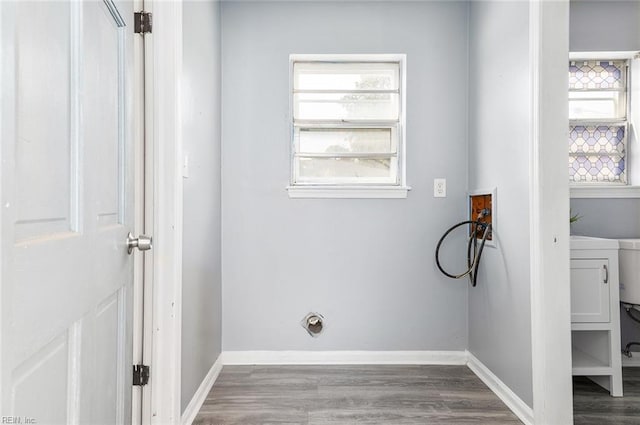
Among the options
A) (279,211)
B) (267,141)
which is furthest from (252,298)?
(267,141)

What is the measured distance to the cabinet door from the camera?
7.01 ft

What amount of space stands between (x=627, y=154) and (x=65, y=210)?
329 centimetres

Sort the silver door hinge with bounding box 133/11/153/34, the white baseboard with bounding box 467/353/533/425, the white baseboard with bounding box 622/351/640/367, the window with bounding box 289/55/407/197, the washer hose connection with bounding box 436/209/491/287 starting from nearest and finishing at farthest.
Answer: the silver door hinge with bounding box 133/11/153/34, the white baseboard with bounding box 467/353/533/425, the washer hose connection with bounding box 436/209/491/287, the white baseboard with bounding box 622/351/640/367, the window with bounding box 289/55/407/197

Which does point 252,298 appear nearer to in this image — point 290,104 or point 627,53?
point 290,104

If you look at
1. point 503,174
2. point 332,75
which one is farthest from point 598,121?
point 332,75

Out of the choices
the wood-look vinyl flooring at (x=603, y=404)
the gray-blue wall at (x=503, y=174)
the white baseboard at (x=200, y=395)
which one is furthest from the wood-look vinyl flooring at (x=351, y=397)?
the wood-look vinyl flooring at (x=603, y=404)

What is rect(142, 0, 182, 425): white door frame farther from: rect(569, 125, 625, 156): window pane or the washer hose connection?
rect(569, 125, 625, 156): window pane

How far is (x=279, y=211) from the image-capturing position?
8.82 feet

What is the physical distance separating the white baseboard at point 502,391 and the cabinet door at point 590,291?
1.68 feet

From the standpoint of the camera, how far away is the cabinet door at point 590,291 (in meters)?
2.14

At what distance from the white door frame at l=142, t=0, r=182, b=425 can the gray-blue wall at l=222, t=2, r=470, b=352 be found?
1027 mm

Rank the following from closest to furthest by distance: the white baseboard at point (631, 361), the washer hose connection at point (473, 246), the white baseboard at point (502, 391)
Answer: the white baseboard at point (502, 391) < the washer hose connection at point (473, 246) < the white baseboard at point (631, 361)

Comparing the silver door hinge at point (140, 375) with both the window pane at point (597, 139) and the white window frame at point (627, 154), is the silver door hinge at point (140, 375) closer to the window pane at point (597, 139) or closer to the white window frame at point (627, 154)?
the white window frame at point (627, 154)

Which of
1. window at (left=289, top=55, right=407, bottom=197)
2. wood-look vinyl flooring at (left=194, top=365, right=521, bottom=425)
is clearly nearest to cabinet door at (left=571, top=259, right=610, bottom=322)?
wood-look vinyl flooring at (left=194, top=365, right=521, bottom=425)
